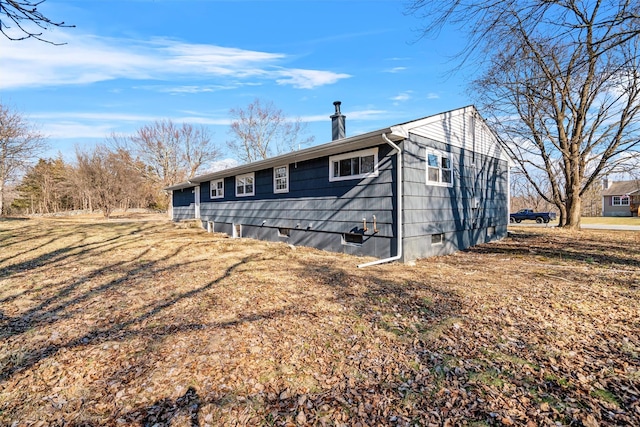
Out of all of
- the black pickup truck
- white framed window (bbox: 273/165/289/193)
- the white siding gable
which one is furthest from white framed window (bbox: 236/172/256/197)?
the black pickup truck

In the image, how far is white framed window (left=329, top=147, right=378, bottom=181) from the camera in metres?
7.75

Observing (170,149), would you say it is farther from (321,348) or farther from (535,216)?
(535,216)

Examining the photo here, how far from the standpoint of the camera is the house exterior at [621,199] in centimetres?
3272

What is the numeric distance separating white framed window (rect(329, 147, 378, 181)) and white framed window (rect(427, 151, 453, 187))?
1.58m

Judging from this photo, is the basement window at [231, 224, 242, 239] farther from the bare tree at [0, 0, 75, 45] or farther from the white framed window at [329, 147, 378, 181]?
the bare tree at [0, 0, 75, 45]

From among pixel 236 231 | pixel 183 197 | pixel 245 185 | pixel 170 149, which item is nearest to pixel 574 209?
pixel 245 185

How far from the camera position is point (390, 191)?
7289 mm

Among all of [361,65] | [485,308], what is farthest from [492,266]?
[361,65]

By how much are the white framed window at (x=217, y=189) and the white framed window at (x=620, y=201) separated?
4355cm

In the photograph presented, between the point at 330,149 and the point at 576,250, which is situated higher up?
the point at 330,149

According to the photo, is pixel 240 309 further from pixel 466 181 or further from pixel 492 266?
pixel 466 181

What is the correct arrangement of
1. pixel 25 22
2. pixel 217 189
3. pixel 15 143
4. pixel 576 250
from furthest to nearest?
pixel 15 143 < pixel 217 189 < pixel 576 250 < pixel 25 22

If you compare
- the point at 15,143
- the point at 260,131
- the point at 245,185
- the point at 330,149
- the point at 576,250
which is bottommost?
the point at 576,250

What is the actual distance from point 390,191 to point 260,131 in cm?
2682
